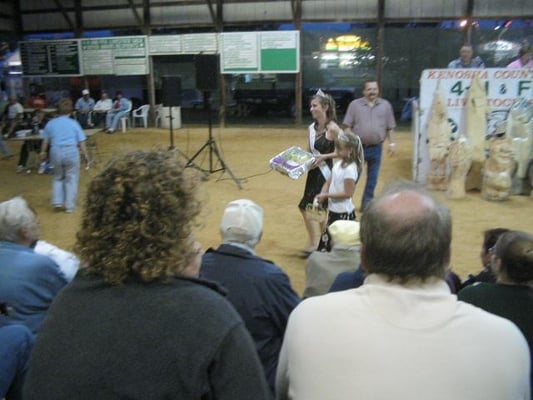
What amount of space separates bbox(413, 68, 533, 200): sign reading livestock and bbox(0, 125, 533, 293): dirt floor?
0.93 ft

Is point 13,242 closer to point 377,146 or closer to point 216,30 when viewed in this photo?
point 377,146

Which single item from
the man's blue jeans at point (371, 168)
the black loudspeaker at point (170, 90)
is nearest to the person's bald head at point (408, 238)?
the man's blue jeans at point (371, 168)

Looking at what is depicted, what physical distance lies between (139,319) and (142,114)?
14470 millimetres

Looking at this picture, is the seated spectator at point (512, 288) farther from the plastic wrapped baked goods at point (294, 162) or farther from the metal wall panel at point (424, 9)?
the metal wall panel at point (424, 9)

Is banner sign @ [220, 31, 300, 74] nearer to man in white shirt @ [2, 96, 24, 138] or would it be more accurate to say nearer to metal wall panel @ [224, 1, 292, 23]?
metal wall panel @ [224, 1, 292, 23]

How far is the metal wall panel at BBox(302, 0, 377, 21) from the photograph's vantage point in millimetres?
13474

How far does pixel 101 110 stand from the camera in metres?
14.4

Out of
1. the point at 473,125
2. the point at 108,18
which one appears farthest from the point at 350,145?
the point at 108,18

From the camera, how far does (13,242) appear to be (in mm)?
2523

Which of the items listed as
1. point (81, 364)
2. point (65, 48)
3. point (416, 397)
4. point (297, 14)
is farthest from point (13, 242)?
point (65, 48)

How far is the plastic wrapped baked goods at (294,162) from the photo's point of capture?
4430 millimetres

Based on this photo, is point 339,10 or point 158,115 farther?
point 158,115

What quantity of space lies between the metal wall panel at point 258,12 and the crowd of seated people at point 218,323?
13447mm

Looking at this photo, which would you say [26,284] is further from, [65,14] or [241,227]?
[65,14]
